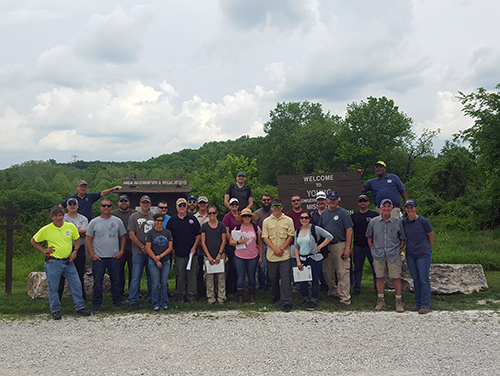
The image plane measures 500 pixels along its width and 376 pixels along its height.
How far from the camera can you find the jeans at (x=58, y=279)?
7137 mm

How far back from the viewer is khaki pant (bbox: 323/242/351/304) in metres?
7.61

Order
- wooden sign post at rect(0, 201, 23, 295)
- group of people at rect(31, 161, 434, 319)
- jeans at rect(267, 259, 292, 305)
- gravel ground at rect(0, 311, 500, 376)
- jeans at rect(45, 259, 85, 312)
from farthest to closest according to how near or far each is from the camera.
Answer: wooden sign post at rect(0, 201, 23, 295), jeans at rect(267, 259, 292, 305), group of people at rect(31, 161, 434, 319), jeans at rect(45, 259, 85, 312), gravel ground at rect(0, 311, 500, 376)

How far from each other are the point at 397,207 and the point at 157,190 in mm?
6976

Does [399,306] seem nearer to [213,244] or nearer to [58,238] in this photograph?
[213,244]

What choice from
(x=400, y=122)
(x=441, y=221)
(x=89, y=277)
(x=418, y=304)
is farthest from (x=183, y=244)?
(x=400, y=122)

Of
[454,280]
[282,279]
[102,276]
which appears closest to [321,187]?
[282,279]

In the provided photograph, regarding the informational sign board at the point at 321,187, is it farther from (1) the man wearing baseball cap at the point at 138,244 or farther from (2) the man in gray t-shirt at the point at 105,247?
(2) the man in gray t-shirt at the point at 105,247

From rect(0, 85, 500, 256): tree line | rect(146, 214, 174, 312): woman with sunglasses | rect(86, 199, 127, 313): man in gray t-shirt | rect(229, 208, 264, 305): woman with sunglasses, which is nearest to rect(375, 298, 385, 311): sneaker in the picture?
rect(229, 208, 264, 305): woman with sunglasses

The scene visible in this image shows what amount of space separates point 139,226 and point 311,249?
3.22 metres

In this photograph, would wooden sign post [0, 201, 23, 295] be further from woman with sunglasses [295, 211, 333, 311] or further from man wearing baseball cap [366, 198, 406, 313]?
man wearing baseball cap [366, 198, 406, 313]

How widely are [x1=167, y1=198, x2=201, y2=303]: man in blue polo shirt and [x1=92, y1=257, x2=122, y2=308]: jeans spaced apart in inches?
43.4

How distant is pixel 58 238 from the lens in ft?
23.7

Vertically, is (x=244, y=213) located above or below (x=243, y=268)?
above

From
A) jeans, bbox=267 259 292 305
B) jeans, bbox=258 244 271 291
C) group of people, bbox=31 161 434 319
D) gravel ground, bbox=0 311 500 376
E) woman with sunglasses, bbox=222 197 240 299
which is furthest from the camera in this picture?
jeans, bbox=258 244 271 291
